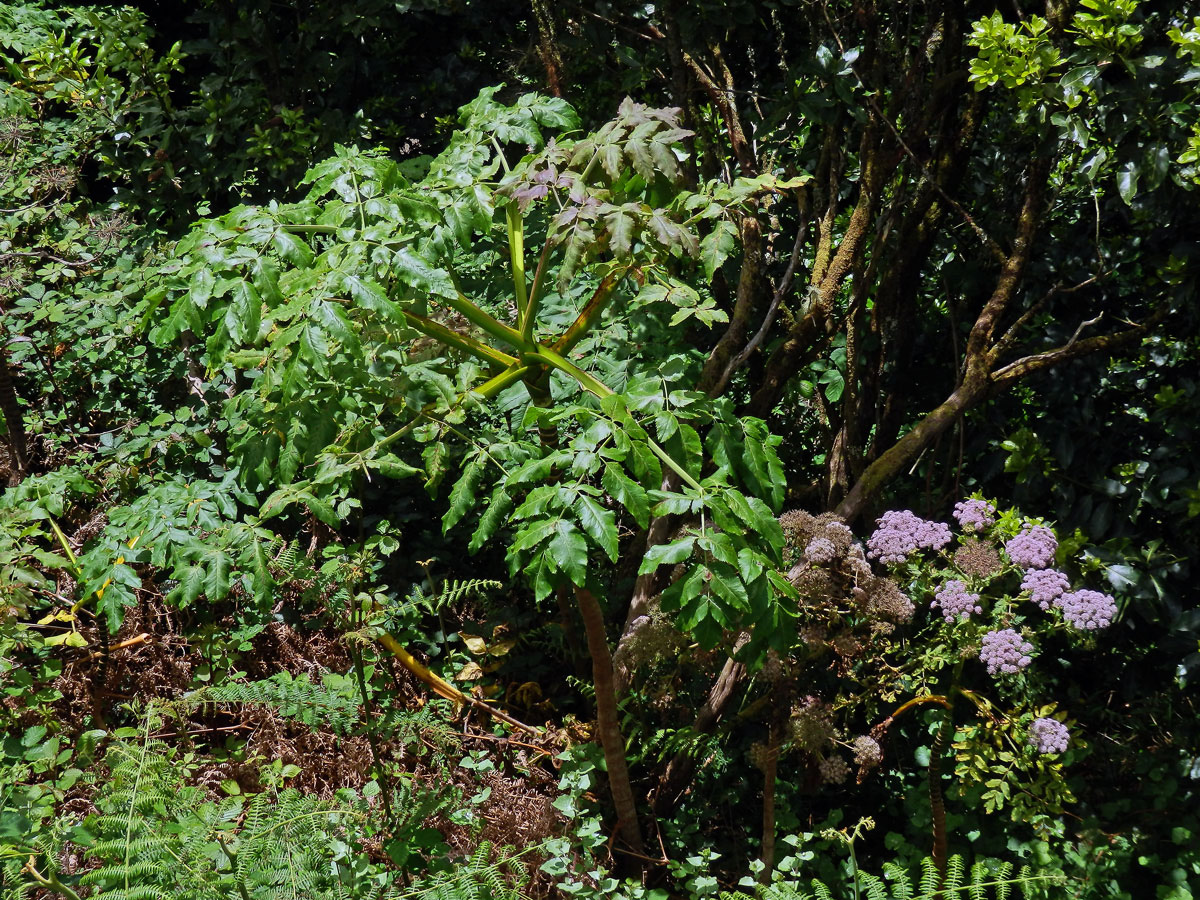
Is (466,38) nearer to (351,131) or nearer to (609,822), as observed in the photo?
(351,131)

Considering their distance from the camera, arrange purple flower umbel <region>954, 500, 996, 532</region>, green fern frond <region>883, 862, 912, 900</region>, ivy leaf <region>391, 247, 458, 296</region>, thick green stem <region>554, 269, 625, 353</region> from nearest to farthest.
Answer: ivy leaf <region>391, 247, 458, 296</region>, green fern frond <region>883, 862, 912, 900</region>, purple flower umbel <region>954, 500, 996, 532</region>, thick green stem <region>554, 269, 625, 353</region>

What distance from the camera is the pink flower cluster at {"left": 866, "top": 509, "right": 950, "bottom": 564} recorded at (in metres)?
2.36

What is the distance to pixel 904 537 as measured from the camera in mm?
2383

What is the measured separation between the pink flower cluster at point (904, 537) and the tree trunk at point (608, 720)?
667 millimetres

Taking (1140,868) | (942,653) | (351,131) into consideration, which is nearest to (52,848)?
(942,653)

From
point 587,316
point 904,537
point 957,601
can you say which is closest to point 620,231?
point 587,316

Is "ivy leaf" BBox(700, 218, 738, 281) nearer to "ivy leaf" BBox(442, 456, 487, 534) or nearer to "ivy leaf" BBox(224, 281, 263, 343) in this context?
"ivy leaf" BBox(442, 456, 487, 534)

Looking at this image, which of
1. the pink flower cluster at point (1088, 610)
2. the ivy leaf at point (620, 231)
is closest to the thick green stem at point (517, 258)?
the ivy leaf at point (620, 231)

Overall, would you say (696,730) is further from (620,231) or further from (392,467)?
(620,231)

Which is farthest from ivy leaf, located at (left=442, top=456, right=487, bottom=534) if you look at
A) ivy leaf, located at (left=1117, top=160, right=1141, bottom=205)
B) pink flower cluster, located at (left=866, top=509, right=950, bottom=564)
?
ivy leaf, located at (left=1117, top=160, right=1141, bottom=205)

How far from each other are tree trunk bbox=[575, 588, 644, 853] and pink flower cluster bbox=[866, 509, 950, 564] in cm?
67

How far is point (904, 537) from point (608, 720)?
0.87 m

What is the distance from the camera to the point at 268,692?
114 inches

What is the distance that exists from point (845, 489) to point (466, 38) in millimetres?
2702
